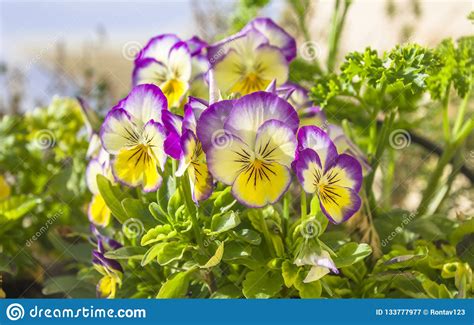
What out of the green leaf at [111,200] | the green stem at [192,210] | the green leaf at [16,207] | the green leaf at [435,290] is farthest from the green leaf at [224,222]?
the green leaf at [16,207]

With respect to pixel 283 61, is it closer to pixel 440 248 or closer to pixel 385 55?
pixel 385 55

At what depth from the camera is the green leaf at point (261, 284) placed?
0.69 meters

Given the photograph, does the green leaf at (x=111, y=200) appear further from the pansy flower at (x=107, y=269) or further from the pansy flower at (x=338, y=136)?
the pansy flower at (x=338, y=136)

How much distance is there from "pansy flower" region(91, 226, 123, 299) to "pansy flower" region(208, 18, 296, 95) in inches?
9.0

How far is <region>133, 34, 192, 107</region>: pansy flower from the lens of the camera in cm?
80

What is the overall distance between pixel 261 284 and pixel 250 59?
0.92 feet

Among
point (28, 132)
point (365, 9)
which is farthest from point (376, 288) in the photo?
point (365, 9)

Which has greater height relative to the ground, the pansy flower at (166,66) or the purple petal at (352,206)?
the pansy flower at (166,66)

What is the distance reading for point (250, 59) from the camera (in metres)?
0.83

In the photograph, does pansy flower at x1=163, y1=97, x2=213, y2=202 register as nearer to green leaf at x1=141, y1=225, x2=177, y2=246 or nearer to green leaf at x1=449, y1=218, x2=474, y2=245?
green leaf at x1=141, y1=225, x2=177, y2=246

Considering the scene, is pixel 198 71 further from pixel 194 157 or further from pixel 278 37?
pixel 194 157

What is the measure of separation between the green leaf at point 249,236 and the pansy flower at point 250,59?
216 mm

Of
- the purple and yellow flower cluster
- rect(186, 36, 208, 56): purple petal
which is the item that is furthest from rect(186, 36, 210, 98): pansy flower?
the purple and yellow flower cluster

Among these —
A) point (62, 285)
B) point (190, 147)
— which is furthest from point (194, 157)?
point (62, 285)
